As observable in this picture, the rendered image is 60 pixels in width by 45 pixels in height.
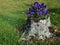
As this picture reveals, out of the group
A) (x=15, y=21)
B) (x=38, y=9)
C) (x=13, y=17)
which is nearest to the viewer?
(x=38, y=9)

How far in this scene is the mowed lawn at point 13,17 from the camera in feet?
33.5

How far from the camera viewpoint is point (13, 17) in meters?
13.9

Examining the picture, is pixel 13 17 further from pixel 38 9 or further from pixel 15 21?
pixel 38 9

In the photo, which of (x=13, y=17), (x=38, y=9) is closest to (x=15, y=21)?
(x=13, y=17)

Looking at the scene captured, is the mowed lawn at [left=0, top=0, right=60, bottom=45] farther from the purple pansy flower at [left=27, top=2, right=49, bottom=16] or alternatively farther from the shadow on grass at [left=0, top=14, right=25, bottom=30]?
the purple pansy flower at [left=27, top=2, right=49, bottom=16]

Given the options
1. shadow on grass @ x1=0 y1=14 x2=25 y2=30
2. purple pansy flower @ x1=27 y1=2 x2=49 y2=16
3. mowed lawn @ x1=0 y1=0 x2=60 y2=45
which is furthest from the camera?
shadow on grass @ x1=0 y1=14 x2=25 y2=30

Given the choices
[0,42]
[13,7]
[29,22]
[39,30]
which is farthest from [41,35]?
[13,7]

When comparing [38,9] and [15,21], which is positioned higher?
[38,9]

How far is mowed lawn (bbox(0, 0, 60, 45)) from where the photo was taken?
10.2m

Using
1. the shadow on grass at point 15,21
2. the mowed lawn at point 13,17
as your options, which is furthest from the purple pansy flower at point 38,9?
the shadow on grass at point 15,21

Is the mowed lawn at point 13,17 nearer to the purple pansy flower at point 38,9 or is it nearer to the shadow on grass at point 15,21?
the shadow on grass at point 15,21

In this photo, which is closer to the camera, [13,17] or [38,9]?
[38,9]

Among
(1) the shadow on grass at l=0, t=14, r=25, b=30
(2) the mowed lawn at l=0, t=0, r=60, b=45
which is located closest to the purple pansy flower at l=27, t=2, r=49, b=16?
(2) the mowed lawn at l=0, t=0, r=60, b=45

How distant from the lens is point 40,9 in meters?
10.5
